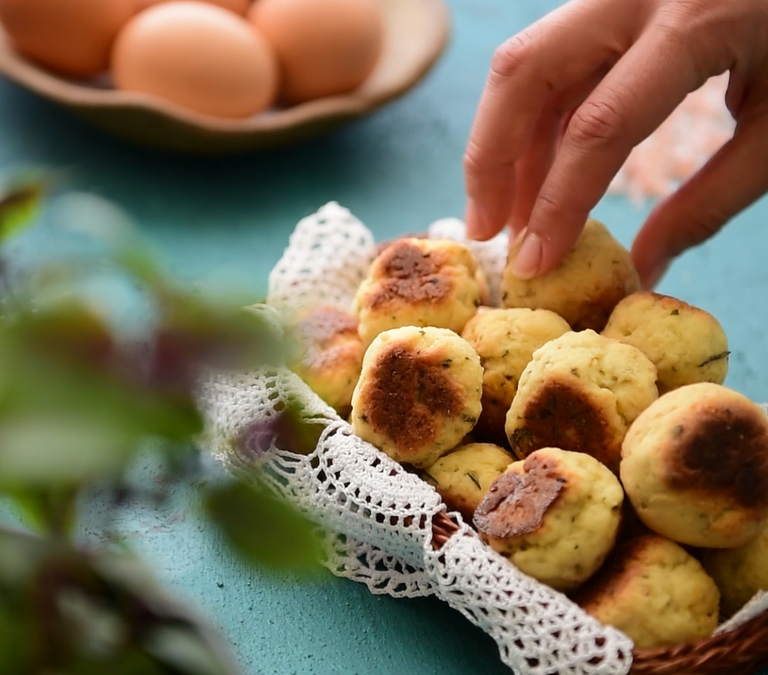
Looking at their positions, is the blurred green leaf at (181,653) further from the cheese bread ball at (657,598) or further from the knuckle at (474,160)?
the knuckle at (474,160)

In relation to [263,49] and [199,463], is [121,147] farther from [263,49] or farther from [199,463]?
[199,463]

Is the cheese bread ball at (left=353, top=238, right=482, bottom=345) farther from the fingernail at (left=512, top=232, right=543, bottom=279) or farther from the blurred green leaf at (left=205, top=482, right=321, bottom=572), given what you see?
the blurred green leaf at (left=205, top=482, right=321, bottom=572)

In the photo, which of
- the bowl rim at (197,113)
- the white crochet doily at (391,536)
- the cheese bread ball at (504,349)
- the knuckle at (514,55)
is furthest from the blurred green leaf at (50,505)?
the bowl rim at (197,113)

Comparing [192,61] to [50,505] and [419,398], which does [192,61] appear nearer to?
[419,398]

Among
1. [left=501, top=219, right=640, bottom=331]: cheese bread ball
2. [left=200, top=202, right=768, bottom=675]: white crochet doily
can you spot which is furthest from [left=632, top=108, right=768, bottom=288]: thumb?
[left=200, top=202, right=768, bottom=675]: white crochet doily

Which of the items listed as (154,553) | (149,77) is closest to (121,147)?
(149,77)

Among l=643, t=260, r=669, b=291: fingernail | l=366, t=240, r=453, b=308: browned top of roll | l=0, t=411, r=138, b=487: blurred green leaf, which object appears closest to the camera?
l=0, t=411, r=138, b=487: blurred green leaf

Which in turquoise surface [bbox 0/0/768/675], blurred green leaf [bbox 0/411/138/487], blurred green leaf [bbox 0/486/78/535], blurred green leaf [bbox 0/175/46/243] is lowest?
turquoise surface [bbox 0/0/768/675]
